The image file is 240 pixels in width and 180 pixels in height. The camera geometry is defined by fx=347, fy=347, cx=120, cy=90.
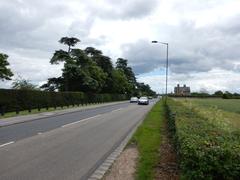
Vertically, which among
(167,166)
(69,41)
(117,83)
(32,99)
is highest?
(69,41)

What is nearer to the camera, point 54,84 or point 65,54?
point 65,54

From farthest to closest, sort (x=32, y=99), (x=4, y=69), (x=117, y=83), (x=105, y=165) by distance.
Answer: (x=117, y=83) < (x=4, y=69) < (x=32, y=99) < (x=105, y=165)

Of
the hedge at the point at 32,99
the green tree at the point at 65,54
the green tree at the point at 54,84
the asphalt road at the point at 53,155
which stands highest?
the green tree at the point at 65,54

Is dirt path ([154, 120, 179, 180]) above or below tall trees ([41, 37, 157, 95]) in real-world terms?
below

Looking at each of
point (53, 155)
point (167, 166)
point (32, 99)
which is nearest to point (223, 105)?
point (32, 99)

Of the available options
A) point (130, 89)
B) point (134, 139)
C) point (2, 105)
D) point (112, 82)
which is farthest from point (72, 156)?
point (130, 89)

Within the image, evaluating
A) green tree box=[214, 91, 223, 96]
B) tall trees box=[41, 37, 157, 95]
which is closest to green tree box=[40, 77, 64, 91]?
tall trees box=[41, 37, 157, 95]

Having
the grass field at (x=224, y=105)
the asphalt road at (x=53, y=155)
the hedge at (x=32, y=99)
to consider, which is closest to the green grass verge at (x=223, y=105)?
the grass field at (x=224, y=105)

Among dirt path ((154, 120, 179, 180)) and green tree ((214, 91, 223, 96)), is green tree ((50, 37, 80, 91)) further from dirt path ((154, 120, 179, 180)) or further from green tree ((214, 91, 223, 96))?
green tree ((214, 91, 223, 96))

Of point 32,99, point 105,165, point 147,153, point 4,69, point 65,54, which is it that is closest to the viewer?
point 105,165

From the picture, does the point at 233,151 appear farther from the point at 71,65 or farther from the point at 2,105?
the point at 71,65

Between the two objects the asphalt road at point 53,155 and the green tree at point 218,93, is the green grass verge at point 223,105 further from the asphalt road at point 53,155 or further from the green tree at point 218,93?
the green tree at point 218,93

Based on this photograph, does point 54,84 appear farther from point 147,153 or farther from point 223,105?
point 147,153

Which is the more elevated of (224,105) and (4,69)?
(4,69)
